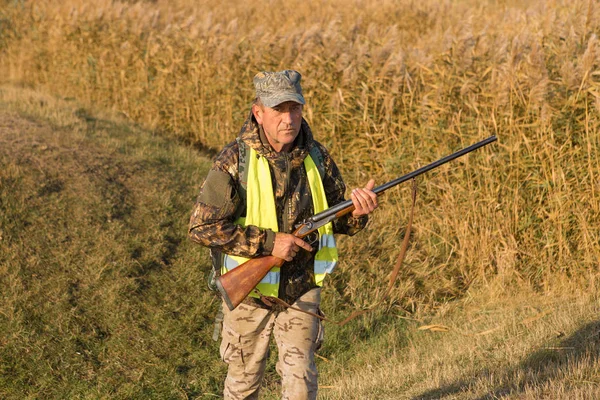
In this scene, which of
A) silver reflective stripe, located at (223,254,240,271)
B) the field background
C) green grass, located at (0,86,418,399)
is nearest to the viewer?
silver reflective stripe, located at (223,254,240,271)

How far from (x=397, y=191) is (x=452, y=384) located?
3.39 meters

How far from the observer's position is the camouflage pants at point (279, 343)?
4.39 m

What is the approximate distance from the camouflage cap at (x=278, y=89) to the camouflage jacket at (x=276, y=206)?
184mm

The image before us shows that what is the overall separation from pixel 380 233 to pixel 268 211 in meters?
4.54

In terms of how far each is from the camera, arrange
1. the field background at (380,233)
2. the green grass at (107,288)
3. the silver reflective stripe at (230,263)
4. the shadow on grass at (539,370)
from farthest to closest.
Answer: the green grass at (107,288) → the field background at (380,233) → the shadow on grass at (539,370) → the silver reflective stripe at (230,263)

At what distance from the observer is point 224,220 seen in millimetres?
4133

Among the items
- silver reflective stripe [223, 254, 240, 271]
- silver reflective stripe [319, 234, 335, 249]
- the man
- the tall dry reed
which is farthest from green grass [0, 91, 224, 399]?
silver reflective stripe [319, 234, 335, 249]

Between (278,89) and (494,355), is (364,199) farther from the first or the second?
(494,355)

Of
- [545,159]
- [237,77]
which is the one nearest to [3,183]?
[237,77]

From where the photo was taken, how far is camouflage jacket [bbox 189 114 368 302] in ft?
13.5

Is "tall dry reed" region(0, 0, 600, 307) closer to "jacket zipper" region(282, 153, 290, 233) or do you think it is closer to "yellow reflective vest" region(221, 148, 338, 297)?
"yellow reflective vest" region(221, 148, 338, 297)

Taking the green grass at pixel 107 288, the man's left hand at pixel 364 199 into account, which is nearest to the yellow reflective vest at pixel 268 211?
the man's left hand at pixel 364 199

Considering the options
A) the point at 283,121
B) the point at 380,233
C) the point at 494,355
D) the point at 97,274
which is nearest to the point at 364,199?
the point at 283,121

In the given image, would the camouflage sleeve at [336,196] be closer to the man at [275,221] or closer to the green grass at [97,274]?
the man at [275,221]
